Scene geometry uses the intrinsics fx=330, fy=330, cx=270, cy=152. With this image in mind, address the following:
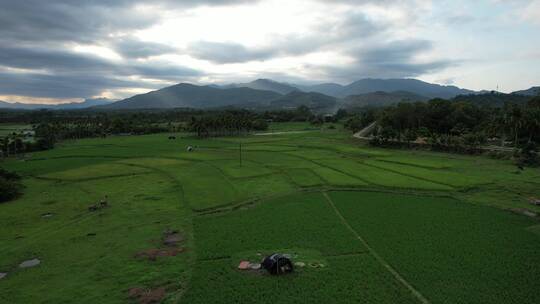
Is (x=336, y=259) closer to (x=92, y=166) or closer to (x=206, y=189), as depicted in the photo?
(x=206, y=189)

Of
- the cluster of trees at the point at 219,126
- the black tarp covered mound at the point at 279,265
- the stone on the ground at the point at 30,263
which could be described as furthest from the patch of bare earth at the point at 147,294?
the cluster of trees at the point at 219,126

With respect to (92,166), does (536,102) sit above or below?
above

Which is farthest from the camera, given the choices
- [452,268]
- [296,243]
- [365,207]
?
[365,207]

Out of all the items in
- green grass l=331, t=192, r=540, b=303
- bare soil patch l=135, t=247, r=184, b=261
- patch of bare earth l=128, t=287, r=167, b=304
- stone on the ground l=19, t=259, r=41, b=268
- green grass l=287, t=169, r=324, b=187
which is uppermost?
green grass l=287, t=169, r=324, b=187

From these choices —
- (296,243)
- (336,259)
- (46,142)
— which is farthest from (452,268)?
(46,142)

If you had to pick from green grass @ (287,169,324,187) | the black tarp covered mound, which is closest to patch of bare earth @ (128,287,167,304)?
the black tarp covered mound

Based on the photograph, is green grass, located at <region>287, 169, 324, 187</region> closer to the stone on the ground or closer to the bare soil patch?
the bare soil patch

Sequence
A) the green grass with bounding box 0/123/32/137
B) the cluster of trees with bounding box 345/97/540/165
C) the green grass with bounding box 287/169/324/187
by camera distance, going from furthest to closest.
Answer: the green grass with bounding box 0/123/32/137 < the cluster of trees with bounding box 345/97/540/165 < the green grass with bounding box 287/169/324/187

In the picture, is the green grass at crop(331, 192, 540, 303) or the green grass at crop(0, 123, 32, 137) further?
the green grass at crop(0, 123, 32, 137)
